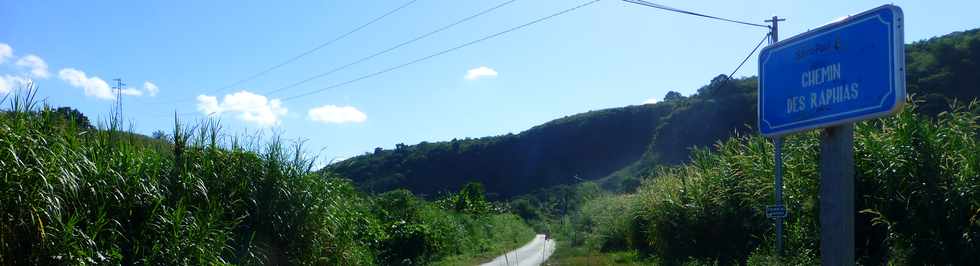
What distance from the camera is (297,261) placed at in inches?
489

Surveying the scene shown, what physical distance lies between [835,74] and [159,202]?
7532mm

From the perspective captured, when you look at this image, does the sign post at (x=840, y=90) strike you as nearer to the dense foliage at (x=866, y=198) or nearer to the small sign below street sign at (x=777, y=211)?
the dense foliage at (x=866, y=198)

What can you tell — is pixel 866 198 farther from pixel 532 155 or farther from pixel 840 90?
pixel 532 155

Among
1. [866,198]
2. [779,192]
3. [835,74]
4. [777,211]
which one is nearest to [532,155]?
[779,192]

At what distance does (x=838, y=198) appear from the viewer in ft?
11.0

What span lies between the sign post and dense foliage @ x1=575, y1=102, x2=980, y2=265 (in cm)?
692

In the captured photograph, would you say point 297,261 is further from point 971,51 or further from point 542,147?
point 542,147

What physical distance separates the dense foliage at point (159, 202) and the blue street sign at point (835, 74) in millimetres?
6585

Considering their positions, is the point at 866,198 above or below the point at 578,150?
below

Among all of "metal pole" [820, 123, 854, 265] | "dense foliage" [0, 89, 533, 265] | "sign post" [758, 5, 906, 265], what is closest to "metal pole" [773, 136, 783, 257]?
"dense foliage" [0, 89, 533, 265]

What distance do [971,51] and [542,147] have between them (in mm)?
55302

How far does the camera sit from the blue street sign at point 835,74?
10.3 feet

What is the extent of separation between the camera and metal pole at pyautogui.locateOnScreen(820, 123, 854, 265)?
333cm

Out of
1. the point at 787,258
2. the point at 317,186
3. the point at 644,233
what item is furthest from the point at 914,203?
the point at 644,233
